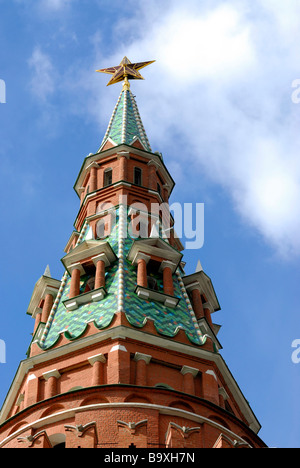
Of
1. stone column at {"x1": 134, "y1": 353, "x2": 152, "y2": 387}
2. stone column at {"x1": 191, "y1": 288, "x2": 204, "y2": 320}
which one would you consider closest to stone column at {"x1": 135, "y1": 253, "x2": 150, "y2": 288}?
stone column at {"x1": 191, "y1": 288, "x2": 204, "y2": 320}

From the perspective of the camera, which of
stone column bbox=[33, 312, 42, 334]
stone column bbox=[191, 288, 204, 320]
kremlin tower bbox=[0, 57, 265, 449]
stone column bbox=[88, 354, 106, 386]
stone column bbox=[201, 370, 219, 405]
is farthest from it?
stone column bbox=[33, 312, 42, 334]

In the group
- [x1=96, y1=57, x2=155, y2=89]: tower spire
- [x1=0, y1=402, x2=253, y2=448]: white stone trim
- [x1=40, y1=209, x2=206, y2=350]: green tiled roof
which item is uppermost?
[x1=96, y1=57, x2=155, y2=89]: tower spire

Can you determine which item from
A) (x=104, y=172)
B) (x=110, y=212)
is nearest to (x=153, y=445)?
(x=110, y=212)

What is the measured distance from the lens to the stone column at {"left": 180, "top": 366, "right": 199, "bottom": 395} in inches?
1561

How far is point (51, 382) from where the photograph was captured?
132ft

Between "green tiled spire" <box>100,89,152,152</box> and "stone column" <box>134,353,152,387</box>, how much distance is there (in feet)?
48.6

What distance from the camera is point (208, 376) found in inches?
1598

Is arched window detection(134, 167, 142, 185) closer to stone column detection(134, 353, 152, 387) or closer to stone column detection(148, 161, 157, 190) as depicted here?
stone column detection(148, 161, 157, 190)

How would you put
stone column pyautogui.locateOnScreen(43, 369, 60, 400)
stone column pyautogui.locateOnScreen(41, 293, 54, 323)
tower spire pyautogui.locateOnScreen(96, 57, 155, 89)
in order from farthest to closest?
1. tower spire pyautogui.locateOnScreen(96, 57, 155, 89)
2. stone column pyautogui.locateOnScreen(41, 293, 54, 323)
3. stone column pyautogui.locateOnScreen(43, 369, 60, 400)

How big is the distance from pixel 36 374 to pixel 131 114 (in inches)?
749

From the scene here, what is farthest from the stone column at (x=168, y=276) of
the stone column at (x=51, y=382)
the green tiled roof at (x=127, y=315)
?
the stone column at (x=51, y=382)

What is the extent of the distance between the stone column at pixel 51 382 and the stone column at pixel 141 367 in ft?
9.12

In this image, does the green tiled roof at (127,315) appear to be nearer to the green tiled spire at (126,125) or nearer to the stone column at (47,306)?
the stone column at (47,306)
